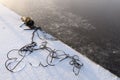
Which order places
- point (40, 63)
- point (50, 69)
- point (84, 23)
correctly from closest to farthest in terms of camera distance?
point (50, 69), point (40, 63), point (84, 23)

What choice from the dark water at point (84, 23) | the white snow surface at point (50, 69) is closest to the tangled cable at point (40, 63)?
the white snow surface at point (50, 69)

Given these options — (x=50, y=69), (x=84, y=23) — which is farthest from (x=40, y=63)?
(x=84, y=23)

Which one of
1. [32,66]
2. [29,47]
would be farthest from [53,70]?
[29,47]

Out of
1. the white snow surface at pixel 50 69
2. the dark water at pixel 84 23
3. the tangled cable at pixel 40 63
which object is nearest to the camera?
the white snow surface at pixel 50 69

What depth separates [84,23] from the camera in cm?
448

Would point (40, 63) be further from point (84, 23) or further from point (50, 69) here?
point (84, 23)

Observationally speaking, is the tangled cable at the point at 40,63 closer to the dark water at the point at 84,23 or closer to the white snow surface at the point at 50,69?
the white snow surface at the point at 50,69

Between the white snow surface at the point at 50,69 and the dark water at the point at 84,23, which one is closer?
the white snow surface at the point at 50,69

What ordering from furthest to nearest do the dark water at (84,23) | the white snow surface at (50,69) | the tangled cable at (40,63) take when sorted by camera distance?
the dark water at (84,23)
the tangled cable at (40,63)
the white snow surface at (50,69)

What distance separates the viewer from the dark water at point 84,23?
3484 mm

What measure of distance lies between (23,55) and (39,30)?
93 centimetres

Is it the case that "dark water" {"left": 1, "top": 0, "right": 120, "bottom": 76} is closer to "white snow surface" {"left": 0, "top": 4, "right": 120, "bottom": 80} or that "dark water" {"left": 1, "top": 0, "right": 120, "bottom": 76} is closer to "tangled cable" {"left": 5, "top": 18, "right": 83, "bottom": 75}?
"white snow surface" {"left": 0, "top": 4, "right": 120, "bottom": 80}

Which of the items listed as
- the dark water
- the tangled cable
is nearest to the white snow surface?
the tangled cable

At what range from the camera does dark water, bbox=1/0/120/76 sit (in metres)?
3.48
